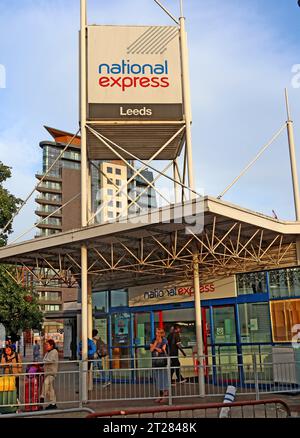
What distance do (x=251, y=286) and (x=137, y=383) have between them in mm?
4645

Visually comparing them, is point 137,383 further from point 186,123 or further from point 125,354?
point 186,123

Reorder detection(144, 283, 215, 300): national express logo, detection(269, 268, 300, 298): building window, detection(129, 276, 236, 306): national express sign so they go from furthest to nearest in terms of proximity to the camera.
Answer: detection(144, 283, 215, 300): national express logo → detection(129, 276, 236, 306): national express sign → detection(269, 268, 300, 298): building window

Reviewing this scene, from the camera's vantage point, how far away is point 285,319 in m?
15.1

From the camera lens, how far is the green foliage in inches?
1008

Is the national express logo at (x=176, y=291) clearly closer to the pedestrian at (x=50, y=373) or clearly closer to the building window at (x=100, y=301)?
the building window at (x=100, y=301)

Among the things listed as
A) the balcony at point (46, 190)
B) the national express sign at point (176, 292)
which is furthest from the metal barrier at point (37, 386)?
the balcony at point (46, 190)

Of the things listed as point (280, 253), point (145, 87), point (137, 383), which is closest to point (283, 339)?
point (280, 253)

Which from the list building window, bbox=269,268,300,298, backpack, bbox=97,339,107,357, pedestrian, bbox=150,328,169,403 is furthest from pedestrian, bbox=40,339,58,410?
building window, bbox=269,268,300,298

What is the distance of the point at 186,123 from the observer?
1628cm

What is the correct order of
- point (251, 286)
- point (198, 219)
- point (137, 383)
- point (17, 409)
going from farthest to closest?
point (251, 286)
point (137, 383)
point (198, 219)
point (17, 409)

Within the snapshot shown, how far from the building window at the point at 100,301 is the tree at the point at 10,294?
542cm

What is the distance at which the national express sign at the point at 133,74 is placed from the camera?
643 inches

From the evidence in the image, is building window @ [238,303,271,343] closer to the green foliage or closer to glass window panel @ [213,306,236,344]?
glass window panel @ [213,306,236,344]
